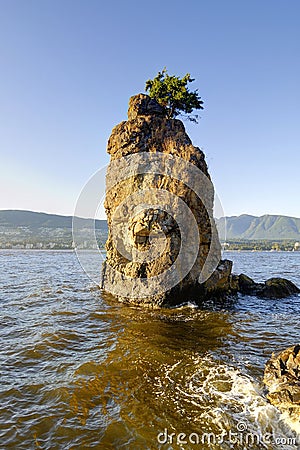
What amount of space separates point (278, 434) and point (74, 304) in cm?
1455

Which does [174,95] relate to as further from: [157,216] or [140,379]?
[140,379]

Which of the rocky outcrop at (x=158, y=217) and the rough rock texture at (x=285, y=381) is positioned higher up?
the rocky outcrop at (x=158, y=217)

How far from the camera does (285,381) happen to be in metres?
8.19

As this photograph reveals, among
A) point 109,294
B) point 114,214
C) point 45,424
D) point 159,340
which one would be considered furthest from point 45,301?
point 45,424

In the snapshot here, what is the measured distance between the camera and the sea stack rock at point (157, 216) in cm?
1789

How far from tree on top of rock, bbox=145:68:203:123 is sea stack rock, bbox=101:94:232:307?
2.07 metres

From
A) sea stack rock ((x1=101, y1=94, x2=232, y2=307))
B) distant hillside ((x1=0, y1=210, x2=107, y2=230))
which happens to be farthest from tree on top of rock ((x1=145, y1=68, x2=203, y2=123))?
distant hillside ((x1=0, y1=210, x2=107, y2=230))

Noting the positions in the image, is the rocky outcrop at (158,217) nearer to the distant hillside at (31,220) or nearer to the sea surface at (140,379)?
the sea surface at (140,379)

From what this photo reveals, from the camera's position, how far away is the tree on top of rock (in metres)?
23.9

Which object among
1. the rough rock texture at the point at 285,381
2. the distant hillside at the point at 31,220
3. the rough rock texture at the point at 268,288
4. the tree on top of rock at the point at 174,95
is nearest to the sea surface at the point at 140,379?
the rough rock texture at the point at 285,381

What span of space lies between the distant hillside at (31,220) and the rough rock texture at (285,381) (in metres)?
148

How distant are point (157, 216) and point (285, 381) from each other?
11572 mm

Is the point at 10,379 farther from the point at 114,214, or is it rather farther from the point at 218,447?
the point at 114,214

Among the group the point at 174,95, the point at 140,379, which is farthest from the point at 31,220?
the point at 140,379
